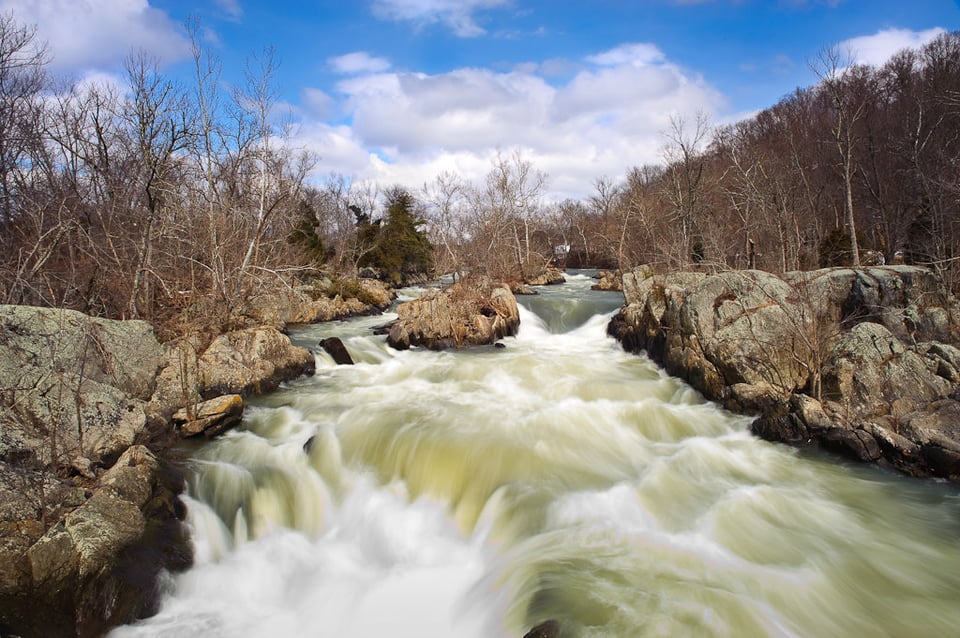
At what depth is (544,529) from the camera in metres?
6.24

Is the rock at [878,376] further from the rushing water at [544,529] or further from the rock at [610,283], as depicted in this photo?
the rock at [610,283]

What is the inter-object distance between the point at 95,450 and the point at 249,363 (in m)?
4.36

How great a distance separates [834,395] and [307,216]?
27984 mm

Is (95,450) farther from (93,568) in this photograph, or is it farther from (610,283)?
(610,283)

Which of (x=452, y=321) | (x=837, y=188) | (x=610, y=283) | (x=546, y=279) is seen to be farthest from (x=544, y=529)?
(x=837, y=188)

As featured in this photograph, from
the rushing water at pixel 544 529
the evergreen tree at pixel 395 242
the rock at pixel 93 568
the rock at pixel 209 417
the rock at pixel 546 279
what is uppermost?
the evergreen tree at pixel 395 242

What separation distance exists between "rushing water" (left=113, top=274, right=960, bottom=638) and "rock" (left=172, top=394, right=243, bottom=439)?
0.32m

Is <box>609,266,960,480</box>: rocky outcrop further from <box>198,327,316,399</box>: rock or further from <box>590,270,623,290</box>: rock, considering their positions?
<box>590,270,623,290</box>: rock

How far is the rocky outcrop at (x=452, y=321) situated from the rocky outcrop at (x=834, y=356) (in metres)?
5.84

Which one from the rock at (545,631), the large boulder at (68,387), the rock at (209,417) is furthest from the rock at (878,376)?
the large boulder at (68,387)

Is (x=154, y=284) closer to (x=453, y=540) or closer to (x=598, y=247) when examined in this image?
(x=453, y=540)

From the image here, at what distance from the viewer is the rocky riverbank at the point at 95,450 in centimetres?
449

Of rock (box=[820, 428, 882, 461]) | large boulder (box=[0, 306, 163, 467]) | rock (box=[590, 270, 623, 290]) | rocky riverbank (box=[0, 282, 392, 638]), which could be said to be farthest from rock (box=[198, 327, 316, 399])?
rock (box=[590, 270, 623, 290])

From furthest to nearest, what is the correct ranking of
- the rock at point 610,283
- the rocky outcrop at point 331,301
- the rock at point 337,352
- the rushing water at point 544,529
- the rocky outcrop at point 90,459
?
the rock at point 610,283 → the rocky outcrop at point 331,301 → the rock at point 337,352 → the rushing water at point 544,529 → the rocky outcrop at point 90,459
